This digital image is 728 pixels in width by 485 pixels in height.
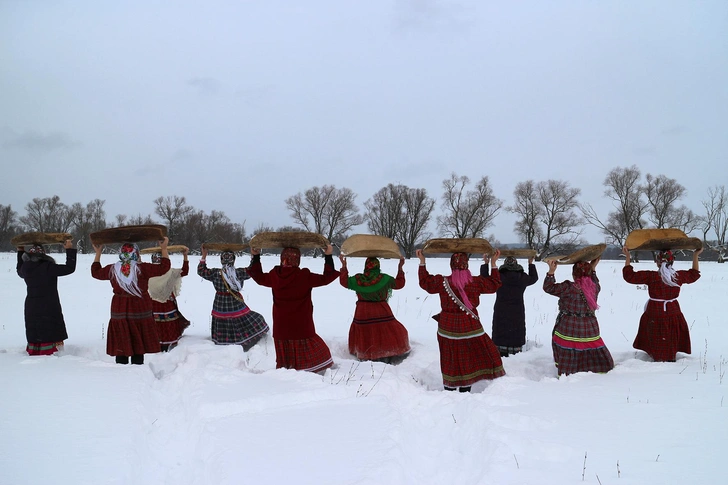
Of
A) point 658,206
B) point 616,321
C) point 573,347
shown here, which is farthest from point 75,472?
point 658,206

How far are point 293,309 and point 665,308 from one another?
18.0ft

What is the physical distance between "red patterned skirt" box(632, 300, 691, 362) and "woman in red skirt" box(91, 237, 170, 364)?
710 cm

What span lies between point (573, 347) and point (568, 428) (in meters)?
2.37

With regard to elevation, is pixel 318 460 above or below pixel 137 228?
below

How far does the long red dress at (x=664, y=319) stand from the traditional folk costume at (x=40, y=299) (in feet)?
28.5

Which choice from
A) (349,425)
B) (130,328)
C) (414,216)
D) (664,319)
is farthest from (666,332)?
(414,216)

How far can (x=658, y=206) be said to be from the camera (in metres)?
38.0

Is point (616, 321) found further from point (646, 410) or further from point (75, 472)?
point (75, 472)

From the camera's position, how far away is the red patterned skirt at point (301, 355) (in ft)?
19.2

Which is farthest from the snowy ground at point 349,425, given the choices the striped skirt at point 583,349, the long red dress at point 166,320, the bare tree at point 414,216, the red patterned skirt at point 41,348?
the bare tree at point 414,216

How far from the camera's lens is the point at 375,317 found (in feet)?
23.0

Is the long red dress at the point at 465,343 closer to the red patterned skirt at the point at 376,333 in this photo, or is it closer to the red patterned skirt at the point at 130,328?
the red patterned skirt at the point at 376,333

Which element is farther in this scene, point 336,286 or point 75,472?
point 336,286

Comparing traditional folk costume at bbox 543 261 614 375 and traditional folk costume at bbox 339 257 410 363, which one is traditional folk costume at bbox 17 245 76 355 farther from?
traditional folk costume at bbox 543 261 614 375
